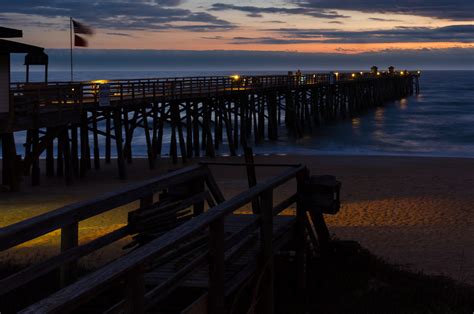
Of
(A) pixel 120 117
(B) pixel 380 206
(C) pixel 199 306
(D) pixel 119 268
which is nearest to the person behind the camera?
(D) pixel 119 268

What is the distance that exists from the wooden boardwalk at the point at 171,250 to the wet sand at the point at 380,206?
3.79m

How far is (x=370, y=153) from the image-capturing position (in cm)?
3503

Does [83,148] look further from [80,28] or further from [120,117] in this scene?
[80,28]

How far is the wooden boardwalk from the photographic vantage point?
3.46 meters

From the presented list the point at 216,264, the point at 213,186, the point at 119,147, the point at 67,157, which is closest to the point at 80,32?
the point at 119,147

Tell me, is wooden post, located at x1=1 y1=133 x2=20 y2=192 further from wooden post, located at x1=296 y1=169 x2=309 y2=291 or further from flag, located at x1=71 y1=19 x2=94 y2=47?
wooden post, located at x1=296 y1=169 x2=309 y2=291

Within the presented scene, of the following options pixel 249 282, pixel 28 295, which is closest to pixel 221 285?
pixel 249 282

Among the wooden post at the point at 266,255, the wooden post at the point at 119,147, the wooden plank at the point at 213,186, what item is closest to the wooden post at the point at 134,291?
the wooden post at the point at 266,255

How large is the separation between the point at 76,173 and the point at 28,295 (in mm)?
16772

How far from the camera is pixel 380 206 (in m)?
16.9

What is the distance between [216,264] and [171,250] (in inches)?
26.8

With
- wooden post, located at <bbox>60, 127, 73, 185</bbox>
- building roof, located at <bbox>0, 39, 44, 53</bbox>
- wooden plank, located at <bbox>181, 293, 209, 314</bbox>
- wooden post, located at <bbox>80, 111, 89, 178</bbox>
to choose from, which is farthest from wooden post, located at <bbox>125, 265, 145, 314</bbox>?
wooden post, located at <bbox>80, 111, 89, 178</bbox>

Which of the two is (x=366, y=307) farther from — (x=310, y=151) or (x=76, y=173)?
(x=310, y=151)

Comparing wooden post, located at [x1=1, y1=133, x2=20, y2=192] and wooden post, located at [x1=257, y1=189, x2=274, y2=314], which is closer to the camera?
wooden post, located at [x1=257, y1=189, x2=274, y2=314]
